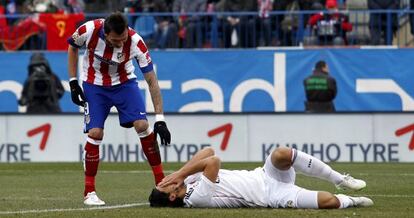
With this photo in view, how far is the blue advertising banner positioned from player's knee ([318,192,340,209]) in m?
14.4

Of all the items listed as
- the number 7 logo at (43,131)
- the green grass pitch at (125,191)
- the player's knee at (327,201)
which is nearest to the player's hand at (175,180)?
the green grass pitch at (125,191)

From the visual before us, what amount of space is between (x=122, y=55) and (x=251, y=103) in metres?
13.5

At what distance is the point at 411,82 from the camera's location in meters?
26.0

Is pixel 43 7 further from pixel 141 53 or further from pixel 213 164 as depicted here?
pixel 213 164

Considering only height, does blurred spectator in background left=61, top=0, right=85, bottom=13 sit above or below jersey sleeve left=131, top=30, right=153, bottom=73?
below

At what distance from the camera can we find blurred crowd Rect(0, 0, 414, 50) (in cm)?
2652

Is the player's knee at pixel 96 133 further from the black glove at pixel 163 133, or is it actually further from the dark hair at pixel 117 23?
the dark hair at pixel 117 23

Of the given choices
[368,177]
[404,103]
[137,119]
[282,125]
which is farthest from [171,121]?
[137,119]

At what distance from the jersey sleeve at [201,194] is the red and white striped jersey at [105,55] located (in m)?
2.00

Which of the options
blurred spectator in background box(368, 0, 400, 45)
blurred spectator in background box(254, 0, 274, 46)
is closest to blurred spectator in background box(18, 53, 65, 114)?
blurred spectator in background box(254, 0, 274, 46)

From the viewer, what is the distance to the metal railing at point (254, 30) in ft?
86.7

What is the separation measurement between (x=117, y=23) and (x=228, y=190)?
2176 mm

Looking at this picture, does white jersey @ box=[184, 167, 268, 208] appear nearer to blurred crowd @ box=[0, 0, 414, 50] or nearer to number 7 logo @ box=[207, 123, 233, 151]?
number 7 logo @ box=[207, 123, 233, 151]

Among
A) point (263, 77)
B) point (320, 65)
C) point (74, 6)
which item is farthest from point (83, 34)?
point (74, 6)
